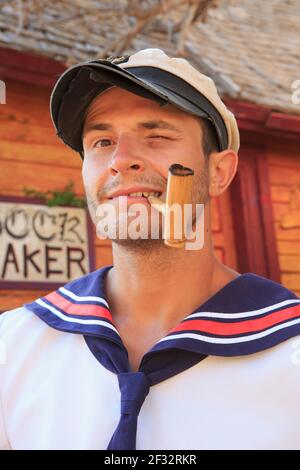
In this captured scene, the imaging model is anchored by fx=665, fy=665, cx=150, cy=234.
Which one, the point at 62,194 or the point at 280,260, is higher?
the point at 62,194

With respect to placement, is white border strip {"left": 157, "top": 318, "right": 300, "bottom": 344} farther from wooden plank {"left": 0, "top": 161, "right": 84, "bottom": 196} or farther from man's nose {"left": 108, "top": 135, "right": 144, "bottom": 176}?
wooden plank {"left": 0, "top": 161, "right": 84, "bottom": 196}

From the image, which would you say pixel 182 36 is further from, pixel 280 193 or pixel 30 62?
pixel 280 193

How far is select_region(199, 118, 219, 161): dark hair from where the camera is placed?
2.31 metres

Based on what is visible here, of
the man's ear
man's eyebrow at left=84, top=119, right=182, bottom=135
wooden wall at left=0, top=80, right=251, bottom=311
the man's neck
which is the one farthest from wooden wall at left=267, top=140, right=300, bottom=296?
man's eyebrow at left=84, top=119, right=182, bottom=135

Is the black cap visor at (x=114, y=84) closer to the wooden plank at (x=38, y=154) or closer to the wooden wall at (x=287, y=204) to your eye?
the wooden plank at (x=38, y=154)

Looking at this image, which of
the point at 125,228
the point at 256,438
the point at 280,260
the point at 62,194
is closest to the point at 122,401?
the point at 256,438

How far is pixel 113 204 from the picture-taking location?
2.12 metres

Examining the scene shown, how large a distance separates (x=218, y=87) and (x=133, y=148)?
3828mm

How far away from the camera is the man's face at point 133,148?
6.89ft

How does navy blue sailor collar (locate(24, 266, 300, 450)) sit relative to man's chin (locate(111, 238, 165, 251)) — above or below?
below

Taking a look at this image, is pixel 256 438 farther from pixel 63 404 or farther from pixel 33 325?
pixel 33 325

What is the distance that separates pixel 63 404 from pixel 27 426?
0.42 ft

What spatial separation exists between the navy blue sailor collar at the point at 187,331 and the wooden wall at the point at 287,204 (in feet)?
12.6

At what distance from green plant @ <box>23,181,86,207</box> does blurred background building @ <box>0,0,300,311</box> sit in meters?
0.05
